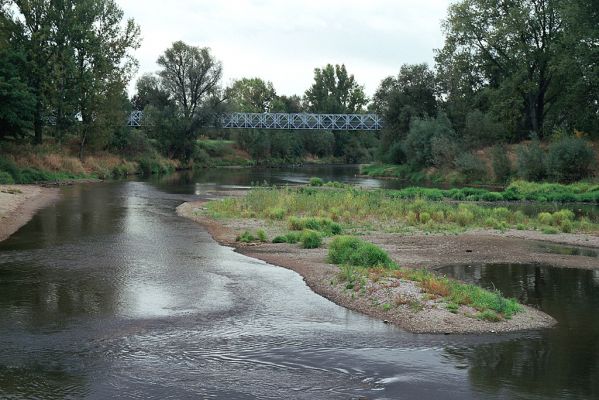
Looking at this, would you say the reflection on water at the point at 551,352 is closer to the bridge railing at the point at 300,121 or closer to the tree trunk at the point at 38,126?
the tree trunk at the point at 38,126

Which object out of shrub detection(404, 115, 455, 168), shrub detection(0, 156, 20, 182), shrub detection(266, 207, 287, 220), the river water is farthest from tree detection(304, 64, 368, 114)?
the river water

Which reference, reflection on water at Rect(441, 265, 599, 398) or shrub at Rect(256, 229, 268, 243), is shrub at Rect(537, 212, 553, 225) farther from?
shrub at Rect(256, 229, 268, 243)

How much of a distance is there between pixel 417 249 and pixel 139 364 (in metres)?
16.5

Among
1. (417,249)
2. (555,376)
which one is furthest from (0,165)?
(555,376)

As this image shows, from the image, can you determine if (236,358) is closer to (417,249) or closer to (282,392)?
(282,392)

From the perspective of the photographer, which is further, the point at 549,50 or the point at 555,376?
the point at 549,50

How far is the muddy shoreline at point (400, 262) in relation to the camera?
15.6 meters

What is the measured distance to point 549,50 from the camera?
6844 centimetres

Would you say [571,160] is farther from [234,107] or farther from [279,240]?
[234,107]

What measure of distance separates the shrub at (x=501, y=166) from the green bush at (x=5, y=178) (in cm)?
4776

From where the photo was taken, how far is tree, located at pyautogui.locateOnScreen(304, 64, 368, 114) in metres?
152

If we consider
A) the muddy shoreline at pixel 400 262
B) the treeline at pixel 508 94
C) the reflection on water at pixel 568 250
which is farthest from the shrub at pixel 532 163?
the reflection on water at pixel 568 250

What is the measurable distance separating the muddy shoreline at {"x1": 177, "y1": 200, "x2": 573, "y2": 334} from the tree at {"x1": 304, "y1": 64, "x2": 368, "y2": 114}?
376ft

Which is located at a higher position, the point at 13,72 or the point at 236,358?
the point at 13,72
